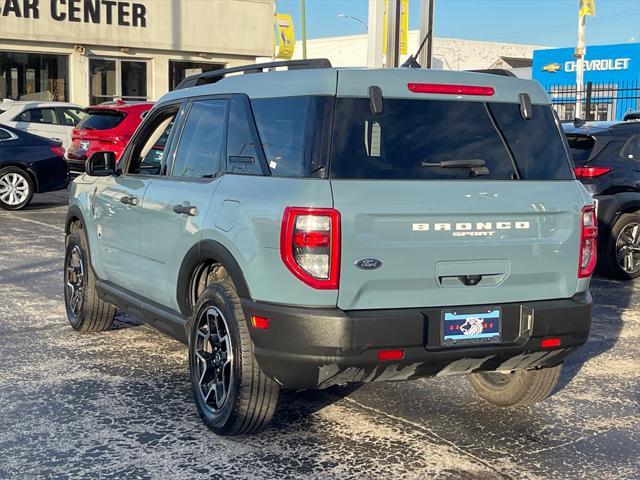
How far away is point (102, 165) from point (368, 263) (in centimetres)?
293

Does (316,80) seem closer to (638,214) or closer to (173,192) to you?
(173,192)

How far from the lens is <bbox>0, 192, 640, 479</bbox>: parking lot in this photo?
413 cm

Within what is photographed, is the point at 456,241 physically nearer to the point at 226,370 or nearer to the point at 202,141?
the point at 226,370

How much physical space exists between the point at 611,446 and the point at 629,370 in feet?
5.24

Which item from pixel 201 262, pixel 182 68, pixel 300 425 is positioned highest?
pixel 182 68

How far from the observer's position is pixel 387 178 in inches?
160

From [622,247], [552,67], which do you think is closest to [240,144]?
[622,247]

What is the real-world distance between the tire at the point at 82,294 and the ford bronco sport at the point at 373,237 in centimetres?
183

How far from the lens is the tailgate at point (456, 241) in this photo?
12.8 ft

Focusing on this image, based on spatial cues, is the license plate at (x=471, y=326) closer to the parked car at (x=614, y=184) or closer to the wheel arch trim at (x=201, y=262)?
the wheel arch trim at (x=201, y=262)

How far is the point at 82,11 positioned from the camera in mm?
26156

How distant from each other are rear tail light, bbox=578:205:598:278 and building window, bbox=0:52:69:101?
943 inches

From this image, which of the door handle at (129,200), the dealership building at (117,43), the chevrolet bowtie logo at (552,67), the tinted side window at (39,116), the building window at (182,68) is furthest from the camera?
the chevrolet bowtie logo at (552,67)

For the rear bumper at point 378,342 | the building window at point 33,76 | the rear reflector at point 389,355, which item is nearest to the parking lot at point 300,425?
the rear bumper at point 378,342
